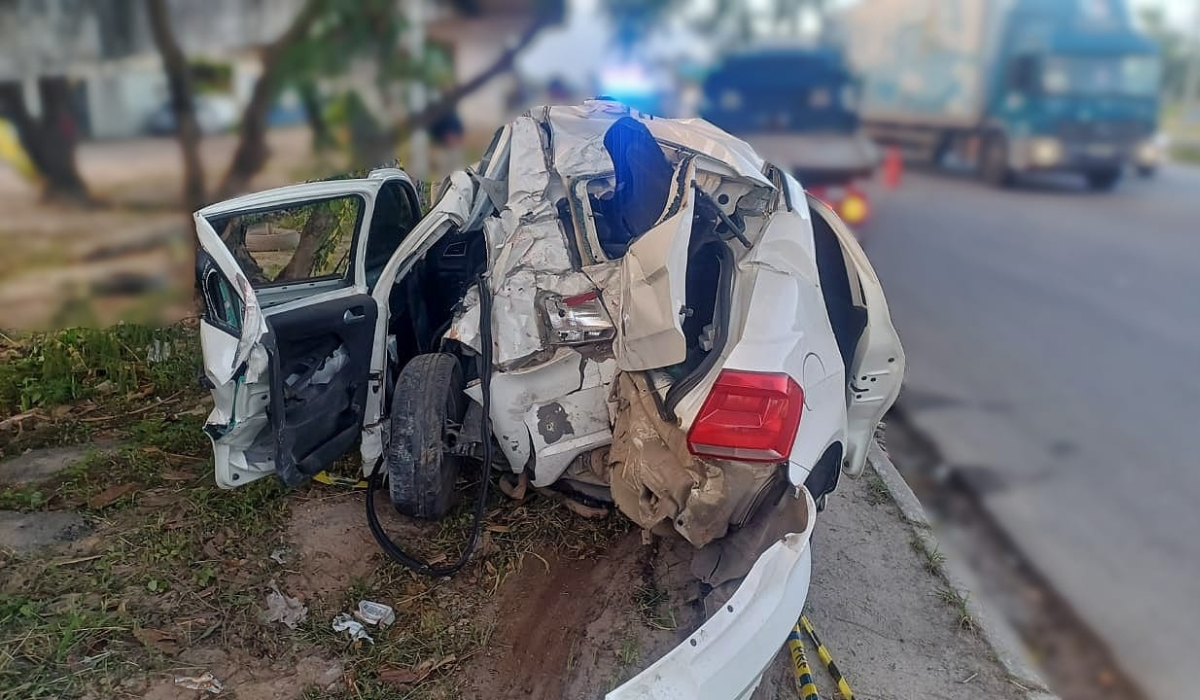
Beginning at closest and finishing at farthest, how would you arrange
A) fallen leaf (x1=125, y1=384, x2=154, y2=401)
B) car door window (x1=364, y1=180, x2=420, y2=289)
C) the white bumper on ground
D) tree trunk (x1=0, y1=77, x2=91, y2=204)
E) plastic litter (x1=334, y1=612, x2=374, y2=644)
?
1. the white bumper on ground
2. plastic litter (x1=334, y1=612, x2=374, y2=644)
3. car door window (x1=364, y1=180, x2=420, y2=289)
4. fallen leaf (x1=125, y1=384, x2=154, y2=401)
5. tree trunk (x1=0, y1=77, x2=91, y2=204)

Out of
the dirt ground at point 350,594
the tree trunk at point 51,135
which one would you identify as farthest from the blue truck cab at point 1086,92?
the tree trunk at point 51,135

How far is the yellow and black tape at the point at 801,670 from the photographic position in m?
2.77

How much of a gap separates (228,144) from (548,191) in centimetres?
344

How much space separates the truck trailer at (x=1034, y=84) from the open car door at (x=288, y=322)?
14449 mm

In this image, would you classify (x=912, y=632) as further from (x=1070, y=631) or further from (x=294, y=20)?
(x=294, y=20)

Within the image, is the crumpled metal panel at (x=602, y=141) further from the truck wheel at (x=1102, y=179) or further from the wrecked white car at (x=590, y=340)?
the truck wheel at (x=1102, y=179)

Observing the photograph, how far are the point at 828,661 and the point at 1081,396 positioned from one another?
441 cm

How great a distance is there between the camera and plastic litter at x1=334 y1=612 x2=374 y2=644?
2926 millimetres

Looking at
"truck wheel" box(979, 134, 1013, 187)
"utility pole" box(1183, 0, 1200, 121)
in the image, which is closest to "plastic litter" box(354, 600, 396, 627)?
"truck wheel" box(979, 134, 1013, 187)

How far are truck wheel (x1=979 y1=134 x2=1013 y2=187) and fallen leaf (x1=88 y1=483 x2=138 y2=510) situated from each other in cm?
1575

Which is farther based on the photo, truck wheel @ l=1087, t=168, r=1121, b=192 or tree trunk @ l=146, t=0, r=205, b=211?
truck wheel @ l=1087, t=168, r=1121, b=192

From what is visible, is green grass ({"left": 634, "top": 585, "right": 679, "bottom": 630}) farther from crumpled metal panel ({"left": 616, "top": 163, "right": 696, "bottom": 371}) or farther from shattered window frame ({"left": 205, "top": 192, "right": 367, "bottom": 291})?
shattered window frame ({"left": 205, "top": 192, "right": 367, "bottom": 291})

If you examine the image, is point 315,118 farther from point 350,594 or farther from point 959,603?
point 959,603

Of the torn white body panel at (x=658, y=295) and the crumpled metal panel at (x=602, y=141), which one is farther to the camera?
the crumpled metal panel at (x=602, y=141)
